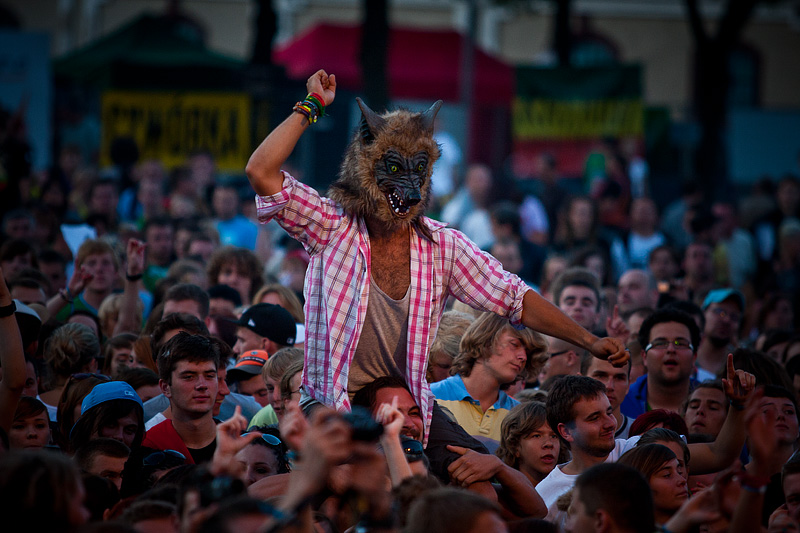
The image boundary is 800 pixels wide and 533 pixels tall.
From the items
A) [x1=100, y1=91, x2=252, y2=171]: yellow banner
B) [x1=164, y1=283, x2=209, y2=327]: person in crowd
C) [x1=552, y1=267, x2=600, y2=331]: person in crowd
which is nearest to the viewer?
[x1=164, y1=283, x2=209, y2=327]: person in crowd

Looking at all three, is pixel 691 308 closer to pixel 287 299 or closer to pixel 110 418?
pixel 287 299

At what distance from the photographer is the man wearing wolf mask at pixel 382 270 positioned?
15.6 ft

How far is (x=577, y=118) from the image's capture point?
16.8 meters

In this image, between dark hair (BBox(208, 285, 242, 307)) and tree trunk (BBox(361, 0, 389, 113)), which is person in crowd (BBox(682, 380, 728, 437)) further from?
tree trunk (BBox(361, 0, 389, 113))

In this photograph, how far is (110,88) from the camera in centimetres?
1509

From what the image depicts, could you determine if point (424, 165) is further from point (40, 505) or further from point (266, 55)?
point (266, 55)

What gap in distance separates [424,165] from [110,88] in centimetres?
1123

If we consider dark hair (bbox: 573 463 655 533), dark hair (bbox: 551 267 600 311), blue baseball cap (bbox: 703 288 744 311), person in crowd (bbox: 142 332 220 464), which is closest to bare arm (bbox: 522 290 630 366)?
dark hair (bbox: 573 463 655 533)

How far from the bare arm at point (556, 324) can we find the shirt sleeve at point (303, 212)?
1.04 m

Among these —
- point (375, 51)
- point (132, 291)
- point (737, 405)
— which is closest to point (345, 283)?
point (737, 405)

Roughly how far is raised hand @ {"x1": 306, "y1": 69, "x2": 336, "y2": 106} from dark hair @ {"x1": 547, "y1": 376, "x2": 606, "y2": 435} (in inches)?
76.6

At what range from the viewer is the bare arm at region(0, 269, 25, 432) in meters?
4.85

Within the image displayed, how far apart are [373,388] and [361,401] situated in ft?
0.27

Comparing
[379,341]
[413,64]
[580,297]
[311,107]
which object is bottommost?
[580,297]
